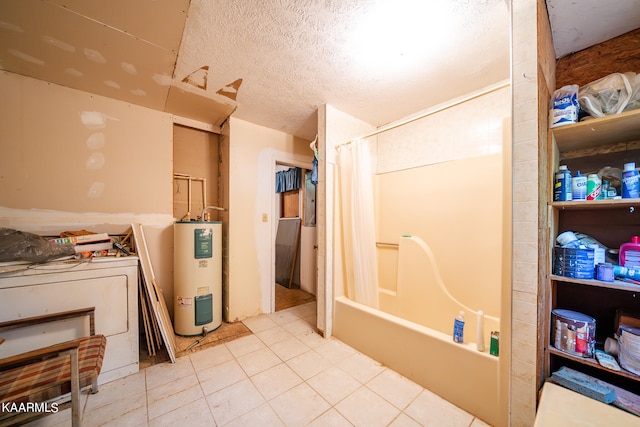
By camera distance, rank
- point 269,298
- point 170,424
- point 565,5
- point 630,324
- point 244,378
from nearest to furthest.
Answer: point 630,324, point 565,5, point 170,424, point 244,378, point 269,298

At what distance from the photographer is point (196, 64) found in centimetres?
165

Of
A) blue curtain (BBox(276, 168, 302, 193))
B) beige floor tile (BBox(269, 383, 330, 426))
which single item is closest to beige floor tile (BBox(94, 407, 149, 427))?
beige floor tile (BBox(269, 383, 330, 426))

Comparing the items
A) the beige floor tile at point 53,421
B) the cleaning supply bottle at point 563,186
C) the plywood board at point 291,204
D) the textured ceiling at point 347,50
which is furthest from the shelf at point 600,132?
the plywood board at point 291,204

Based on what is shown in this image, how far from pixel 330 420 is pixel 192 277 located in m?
1.76

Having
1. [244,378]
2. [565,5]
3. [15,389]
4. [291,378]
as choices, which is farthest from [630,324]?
[15,389]

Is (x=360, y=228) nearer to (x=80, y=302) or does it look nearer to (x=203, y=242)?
(x=203, y=242)

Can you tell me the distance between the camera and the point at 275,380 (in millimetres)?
1613

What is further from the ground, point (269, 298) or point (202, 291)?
point (202, 291)

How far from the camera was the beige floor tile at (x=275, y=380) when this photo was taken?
4.96 feet

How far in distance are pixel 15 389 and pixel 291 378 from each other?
1.46 metres

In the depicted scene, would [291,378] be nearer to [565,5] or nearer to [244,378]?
[244,378]

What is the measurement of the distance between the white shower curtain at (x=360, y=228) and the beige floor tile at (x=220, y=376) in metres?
1.16

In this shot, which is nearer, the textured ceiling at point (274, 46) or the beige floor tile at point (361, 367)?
the textured ceiling at point (274, 46)

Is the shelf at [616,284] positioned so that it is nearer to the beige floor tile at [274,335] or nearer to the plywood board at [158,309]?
the beige floor tile at [274,335]
